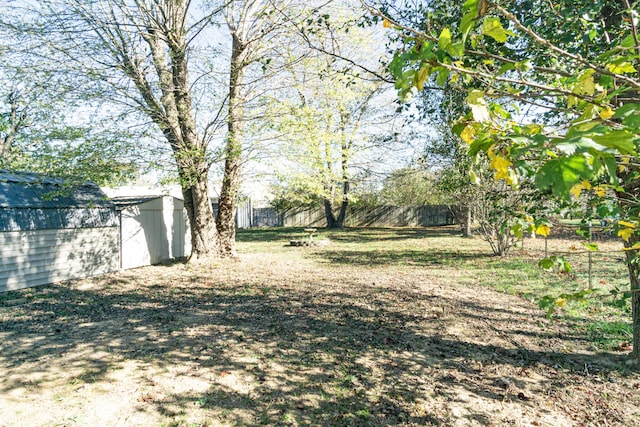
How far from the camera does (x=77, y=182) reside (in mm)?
7949

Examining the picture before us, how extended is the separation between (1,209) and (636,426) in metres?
10.0

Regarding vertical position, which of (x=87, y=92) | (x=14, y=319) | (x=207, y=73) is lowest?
(x=14, y=319)

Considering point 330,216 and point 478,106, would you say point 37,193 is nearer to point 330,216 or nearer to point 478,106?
point 478,106

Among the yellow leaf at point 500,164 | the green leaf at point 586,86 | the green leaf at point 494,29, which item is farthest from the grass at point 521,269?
the green leaf at point 494,29

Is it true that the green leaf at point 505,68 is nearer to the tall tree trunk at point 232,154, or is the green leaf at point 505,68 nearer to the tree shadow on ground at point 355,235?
the tall tree trunk at point 232,154

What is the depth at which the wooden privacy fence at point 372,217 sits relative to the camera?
92.0 ft

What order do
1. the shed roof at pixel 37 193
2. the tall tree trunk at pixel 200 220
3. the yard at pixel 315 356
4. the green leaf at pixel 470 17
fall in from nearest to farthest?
the green leaf at pixel 470 17, the yard at pixel 315 356, the shed roof at pixel 37 193, the tall tree trunk at pixel 200 220

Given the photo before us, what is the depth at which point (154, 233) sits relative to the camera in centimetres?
1099

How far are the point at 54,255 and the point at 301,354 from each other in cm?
725

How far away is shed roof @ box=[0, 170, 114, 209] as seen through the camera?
7.56 m

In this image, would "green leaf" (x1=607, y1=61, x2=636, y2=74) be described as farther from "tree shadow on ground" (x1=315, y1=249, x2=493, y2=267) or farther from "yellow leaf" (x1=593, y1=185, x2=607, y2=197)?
"tree shadow on ground" (x1=315, y1=249, x2=493, y2=267)

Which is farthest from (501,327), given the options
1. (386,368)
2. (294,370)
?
(294,370)

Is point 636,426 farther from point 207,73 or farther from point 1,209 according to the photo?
point 1,209

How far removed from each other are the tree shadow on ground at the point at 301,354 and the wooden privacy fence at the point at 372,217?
21273 millimetres
